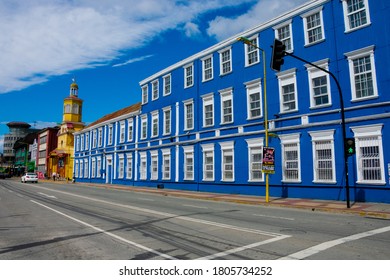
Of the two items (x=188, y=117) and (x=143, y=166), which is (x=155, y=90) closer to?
(x=188, y=117)

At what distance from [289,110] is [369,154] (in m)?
5.52

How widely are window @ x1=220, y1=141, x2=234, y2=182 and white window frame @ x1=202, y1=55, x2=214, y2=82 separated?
19.9 ft

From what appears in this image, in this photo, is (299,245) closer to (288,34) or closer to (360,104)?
(360,104)

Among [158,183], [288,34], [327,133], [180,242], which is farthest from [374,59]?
[158,183]

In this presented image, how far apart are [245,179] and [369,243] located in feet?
50.3

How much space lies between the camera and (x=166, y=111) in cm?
3216

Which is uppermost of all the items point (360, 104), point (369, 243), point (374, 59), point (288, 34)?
point (288, 34)

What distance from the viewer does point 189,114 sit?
2895 centimetres

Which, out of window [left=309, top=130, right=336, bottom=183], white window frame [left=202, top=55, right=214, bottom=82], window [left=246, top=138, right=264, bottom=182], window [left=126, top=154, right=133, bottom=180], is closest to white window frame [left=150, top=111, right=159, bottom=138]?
window [left=126, top=154, right=133, bottom=180]

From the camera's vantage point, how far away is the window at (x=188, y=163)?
92.0 ft

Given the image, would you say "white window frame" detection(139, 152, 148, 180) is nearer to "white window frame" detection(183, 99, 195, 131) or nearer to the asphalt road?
"white window frame" detection(183, 99, 195, 131)

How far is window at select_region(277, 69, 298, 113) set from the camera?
20.3 meters

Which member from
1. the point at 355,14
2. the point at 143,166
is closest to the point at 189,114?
the point at 143,166

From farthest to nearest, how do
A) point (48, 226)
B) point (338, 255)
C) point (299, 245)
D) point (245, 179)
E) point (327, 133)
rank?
point (245, 179)
point (327, 133)
point (48, 226)
point (299, 245)
point (338, 255)
